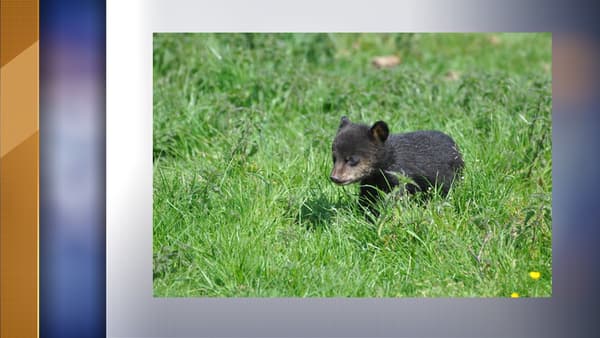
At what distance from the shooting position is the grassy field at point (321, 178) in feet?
22.0

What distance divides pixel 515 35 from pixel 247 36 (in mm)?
3042

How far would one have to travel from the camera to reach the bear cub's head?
22.9ft

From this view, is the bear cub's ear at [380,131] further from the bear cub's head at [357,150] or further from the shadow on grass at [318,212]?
the shadow on grass at [318,212]

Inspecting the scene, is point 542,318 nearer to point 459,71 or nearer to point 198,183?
point 198,183

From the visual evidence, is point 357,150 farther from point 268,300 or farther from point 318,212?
point 268,300

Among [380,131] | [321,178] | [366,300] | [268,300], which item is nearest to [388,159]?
[380,131]

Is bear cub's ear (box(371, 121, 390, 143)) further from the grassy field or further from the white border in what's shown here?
the white border

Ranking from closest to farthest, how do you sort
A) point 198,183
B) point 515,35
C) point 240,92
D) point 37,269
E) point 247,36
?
point 37,269, point 198,183, point 240,92, point 247,36, point 515,35

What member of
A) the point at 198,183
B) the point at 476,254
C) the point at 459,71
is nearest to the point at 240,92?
the point at 198,183

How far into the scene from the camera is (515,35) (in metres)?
10.9

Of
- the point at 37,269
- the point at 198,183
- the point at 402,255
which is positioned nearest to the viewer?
the point at 37,269

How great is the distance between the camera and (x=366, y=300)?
6594 millimetres

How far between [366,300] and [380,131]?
1.18 m

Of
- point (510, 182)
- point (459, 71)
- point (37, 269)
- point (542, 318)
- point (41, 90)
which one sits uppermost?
point (459, 71)
